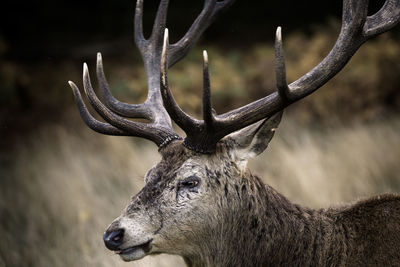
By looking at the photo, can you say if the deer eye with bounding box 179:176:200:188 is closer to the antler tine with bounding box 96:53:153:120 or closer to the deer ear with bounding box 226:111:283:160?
the deer ear with bounding box 226:111:283:160

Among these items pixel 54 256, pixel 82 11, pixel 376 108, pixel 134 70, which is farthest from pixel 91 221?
pixel 82 11

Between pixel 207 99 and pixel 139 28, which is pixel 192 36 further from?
pixel 207 99

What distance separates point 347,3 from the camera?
135 inches

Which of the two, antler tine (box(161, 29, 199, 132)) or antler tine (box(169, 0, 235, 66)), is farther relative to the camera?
antler tine (box(169, 0, 235, 66))

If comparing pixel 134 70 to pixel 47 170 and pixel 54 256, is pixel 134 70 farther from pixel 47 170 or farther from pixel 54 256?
pixel 54 256

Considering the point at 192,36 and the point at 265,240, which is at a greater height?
the point at 192,36

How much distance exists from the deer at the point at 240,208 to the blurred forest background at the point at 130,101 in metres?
1.60

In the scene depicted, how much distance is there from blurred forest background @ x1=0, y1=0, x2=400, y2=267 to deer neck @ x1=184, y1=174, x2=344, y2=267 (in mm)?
1519

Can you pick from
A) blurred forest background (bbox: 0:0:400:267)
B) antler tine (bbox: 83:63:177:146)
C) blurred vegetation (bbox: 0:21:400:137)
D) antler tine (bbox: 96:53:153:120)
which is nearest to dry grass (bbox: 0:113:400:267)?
blurred forest background (bbox: 0:0:400:267)

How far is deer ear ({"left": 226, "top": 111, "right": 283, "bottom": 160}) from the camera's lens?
11.1 ft

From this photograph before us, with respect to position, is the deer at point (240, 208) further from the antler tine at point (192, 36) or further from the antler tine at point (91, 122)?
the antler tine at point (192, 36)

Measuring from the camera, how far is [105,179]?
312 inches

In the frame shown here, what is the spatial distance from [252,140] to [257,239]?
Answer: 628mm

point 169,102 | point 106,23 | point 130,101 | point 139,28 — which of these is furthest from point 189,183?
point 106,23
